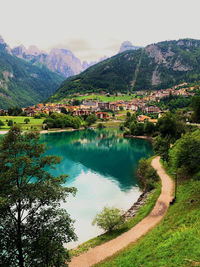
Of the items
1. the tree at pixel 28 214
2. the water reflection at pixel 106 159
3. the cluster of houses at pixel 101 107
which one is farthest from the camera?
the cluster of houses at pixel 101 107

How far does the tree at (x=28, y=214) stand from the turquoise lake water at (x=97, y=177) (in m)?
2.75

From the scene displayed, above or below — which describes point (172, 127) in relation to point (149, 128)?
above

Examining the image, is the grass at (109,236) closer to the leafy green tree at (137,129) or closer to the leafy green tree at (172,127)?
the leafy green tree at (172,127)

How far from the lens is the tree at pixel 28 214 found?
9.52 m

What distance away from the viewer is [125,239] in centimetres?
1531

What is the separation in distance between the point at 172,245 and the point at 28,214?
335 inches

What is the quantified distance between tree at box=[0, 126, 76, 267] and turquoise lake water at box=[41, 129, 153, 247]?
2.75 m

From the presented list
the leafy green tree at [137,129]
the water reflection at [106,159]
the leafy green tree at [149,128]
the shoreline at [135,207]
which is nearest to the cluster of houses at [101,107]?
the leafy green tree at [137,129]

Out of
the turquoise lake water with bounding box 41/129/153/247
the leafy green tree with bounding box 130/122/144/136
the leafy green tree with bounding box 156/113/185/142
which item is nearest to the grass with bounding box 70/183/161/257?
the turquoise lake water with bounding box 41/129/153/247

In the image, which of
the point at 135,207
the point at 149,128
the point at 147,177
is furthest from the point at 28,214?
the point at 149,128

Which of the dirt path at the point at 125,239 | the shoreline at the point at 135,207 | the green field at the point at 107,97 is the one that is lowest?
the shoreline at the point at 135,207

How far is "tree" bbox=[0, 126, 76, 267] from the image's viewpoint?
31.2 feet

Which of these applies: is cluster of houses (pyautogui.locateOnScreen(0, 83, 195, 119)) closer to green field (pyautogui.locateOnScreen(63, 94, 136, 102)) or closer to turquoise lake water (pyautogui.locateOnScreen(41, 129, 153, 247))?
green field (pyautogui.locateOnScreen(63, 94, 136, 102))

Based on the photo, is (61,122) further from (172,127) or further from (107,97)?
(107,97)
